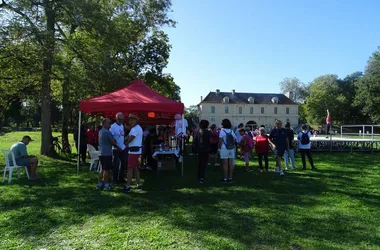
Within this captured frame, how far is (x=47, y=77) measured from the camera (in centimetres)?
1269

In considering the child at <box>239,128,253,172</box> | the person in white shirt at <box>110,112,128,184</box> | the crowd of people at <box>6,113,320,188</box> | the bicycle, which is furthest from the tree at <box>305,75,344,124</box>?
the person in white shirt at <box>110,112,128,184</box>

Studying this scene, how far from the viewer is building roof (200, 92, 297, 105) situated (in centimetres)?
7262

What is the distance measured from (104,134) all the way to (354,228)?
510cm

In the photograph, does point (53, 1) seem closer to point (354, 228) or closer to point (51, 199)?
point (51, 199)

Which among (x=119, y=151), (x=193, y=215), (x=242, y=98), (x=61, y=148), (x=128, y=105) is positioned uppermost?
(x=242, y=98)

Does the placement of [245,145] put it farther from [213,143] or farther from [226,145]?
[226,145]

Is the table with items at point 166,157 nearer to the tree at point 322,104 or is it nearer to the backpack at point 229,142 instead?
the backpack at point 229,142

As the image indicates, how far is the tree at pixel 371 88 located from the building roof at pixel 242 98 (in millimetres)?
22794

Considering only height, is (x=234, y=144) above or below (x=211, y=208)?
above

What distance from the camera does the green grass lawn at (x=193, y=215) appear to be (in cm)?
427

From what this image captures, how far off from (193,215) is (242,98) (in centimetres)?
7008

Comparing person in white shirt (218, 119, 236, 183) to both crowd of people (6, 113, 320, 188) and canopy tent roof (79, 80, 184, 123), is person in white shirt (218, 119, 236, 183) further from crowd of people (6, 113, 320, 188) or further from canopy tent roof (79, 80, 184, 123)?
canopy tent roof (79, 80, 184, 123)

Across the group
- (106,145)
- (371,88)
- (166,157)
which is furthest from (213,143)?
(371,88)

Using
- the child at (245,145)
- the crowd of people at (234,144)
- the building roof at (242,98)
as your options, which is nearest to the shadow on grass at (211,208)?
the crowd of people at (234,144)
